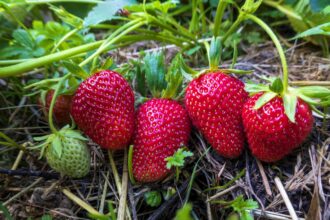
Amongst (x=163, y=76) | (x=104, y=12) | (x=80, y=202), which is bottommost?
(x=80, y=202)

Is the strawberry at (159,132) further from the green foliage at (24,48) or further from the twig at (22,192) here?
the green foliage at (24,48)

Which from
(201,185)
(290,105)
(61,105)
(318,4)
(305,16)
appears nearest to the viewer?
(290,105)

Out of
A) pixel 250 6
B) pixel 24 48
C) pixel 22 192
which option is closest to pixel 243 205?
pixel 250 6

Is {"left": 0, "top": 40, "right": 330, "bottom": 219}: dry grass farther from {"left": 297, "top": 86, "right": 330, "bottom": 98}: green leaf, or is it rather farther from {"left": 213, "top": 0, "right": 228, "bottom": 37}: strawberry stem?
{"left": 213, "top": 0, "right": 228, "bottom": 37}: strawberry stem

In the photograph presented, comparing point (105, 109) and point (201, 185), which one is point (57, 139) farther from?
point (201, 185)

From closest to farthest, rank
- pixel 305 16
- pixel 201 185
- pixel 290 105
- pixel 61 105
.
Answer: pixel 290 105
pixel 201 185
pixel 61 105
pixel 305 16

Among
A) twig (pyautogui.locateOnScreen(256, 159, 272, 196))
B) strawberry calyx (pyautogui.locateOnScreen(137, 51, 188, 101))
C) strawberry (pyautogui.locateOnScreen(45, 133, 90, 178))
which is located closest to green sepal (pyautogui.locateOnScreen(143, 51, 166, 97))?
strawberry calyx (pyautogui.locateOnScreen(137, 51, 188, 101))
